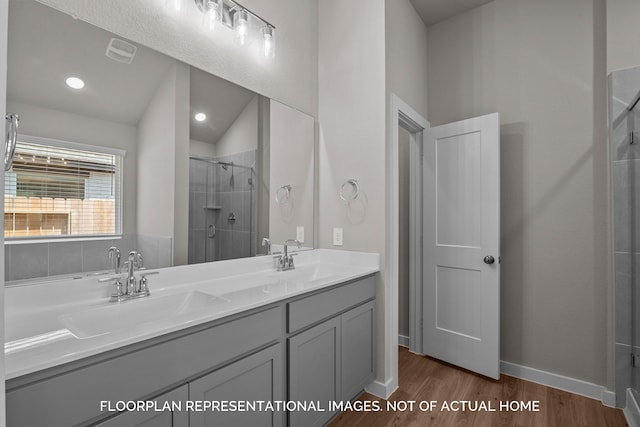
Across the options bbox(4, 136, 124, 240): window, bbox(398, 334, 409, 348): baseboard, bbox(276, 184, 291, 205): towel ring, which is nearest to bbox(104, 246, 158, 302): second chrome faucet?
bbox(4, 136, 124, 240): window

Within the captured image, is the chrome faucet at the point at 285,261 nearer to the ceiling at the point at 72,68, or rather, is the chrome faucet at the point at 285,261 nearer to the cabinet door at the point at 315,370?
the cabinet door at the point at 315,370

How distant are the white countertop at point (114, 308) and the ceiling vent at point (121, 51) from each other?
0.97 metres

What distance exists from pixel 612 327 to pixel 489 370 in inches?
32.4

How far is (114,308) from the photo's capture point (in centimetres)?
121

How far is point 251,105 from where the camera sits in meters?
2.00

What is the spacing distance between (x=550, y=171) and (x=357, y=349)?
6.30ft

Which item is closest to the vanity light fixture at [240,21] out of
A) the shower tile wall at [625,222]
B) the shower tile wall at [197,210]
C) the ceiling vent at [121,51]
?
the ceiling vent at [121,51]

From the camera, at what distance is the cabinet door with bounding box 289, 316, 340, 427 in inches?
58.7

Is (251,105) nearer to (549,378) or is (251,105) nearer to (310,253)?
(310,253)

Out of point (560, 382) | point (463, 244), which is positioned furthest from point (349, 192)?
point (560, 382)

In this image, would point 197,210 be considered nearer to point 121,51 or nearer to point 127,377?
point 121,51

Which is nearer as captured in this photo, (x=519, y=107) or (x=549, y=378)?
(x=549, y=378)

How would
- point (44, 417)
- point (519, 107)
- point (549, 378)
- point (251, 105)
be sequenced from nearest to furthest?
1. point (44, 417)
2. point (251, 105)
3. point (549, 378)
4. point (519, 107)

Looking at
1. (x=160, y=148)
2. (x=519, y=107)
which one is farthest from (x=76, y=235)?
(x=519, y=107)
